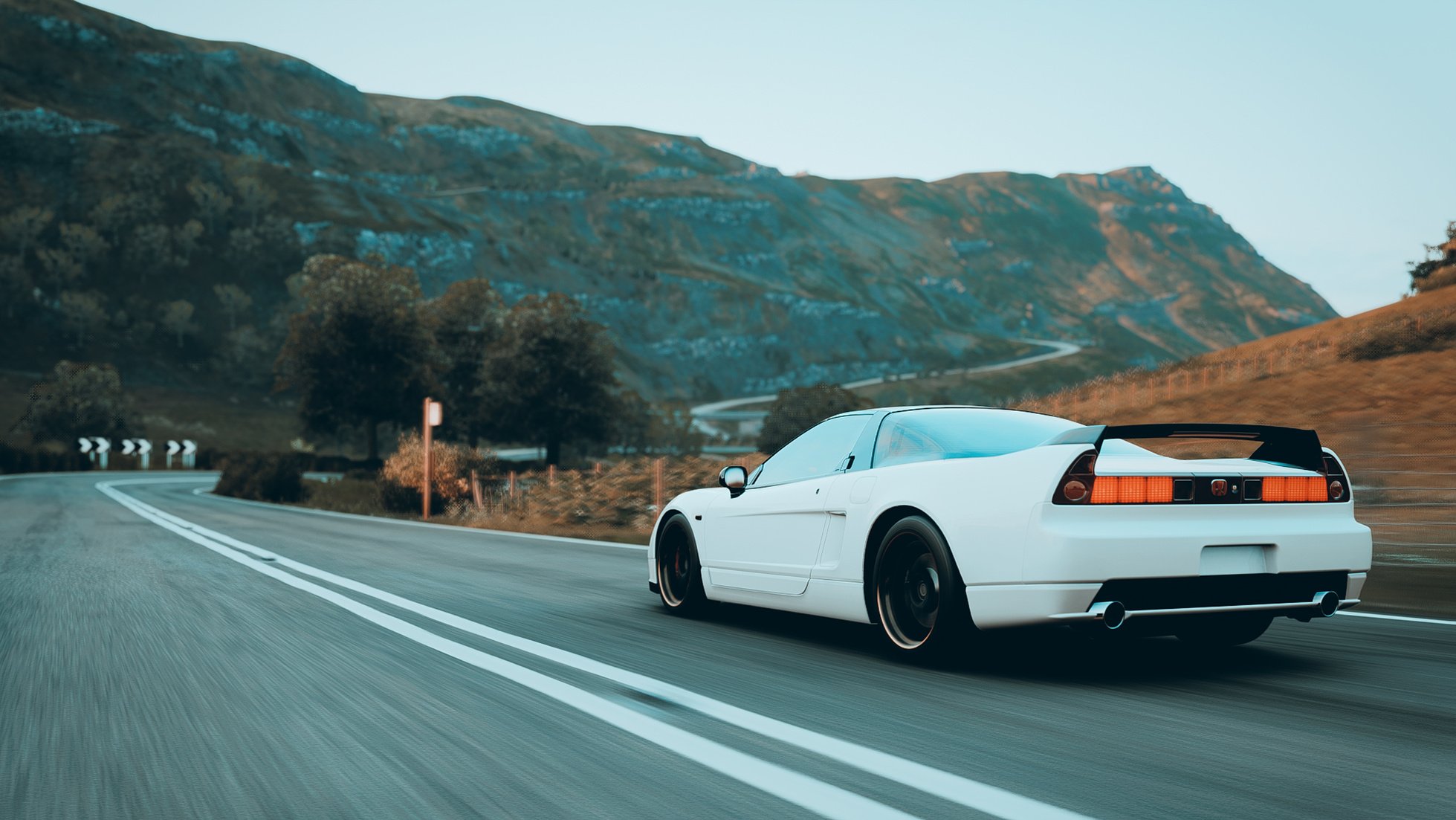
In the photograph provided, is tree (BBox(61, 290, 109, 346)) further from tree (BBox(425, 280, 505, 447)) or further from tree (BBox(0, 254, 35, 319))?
tree (BBox(425, 280, 505, 447))

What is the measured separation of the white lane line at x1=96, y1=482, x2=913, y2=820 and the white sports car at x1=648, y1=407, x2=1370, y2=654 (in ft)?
5.39

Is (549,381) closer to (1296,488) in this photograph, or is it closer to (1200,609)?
(1296,488)

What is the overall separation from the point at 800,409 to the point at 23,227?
94.8 m

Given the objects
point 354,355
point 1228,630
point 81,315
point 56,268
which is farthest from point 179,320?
point 1228,630

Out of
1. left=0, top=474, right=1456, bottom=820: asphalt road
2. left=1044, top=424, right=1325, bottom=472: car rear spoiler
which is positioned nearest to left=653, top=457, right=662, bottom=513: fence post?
left=0, top=474, right=1456, bottom=820: asphalt road

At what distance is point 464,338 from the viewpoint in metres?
71.5

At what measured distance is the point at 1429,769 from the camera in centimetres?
373

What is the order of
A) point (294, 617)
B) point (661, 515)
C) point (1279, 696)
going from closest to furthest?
1. point (1279, 696)
2. point (294, 617)
3. point (661, 515)

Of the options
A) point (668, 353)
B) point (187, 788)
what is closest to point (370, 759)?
point (187, 788)

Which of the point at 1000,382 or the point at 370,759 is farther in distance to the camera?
the point at 1000,382

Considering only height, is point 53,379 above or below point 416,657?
above

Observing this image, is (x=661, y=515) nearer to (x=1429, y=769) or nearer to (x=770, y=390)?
(x=1429, y=769)

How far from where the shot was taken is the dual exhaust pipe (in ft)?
16.7

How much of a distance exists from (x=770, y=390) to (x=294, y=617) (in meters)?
163
